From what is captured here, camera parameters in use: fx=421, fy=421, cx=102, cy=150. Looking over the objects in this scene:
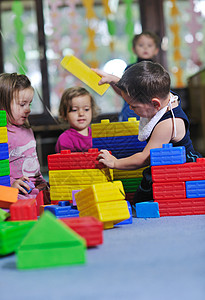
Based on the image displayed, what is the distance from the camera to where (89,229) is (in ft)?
2.33

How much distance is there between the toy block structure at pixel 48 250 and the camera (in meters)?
0.63

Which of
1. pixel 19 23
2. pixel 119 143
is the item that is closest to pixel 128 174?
pixel 119 143

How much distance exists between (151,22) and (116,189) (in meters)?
2.49

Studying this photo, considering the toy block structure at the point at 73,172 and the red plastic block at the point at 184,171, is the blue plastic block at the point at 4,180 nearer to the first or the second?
the toy block structure at the point at 73,172

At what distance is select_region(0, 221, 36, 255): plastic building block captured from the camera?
0.69m

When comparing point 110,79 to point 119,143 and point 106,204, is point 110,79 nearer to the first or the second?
point 119,143

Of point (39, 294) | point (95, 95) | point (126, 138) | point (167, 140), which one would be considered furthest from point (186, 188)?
point (39, 294)

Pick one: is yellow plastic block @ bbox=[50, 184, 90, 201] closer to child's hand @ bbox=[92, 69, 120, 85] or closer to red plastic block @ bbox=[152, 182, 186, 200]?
red plastic block @ bbox=[152, 182, 186, 200]

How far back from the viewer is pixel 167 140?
1.08 meters

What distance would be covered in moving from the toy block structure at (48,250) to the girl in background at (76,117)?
593 mm

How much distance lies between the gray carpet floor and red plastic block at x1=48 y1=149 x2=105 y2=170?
0.94ft

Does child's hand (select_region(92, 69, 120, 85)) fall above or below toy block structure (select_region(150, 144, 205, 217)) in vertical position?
above

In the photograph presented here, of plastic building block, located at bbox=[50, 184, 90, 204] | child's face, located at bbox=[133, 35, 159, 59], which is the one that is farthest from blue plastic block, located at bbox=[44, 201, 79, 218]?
child's face, located at bbox=[133, 35, 159, 59]

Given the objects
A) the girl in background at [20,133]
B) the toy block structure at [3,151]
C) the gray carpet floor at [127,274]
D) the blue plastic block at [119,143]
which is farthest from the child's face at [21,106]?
the gray carpet floor at [127,274]
